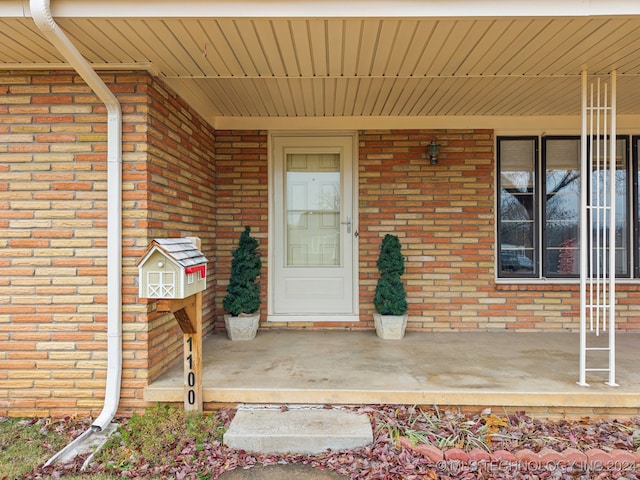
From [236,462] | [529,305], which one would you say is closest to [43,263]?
[236,462]

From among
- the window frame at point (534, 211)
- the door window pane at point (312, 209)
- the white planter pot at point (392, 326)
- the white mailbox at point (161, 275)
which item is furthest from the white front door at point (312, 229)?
the white mailbox at point (161, 275)

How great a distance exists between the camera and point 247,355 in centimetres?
329

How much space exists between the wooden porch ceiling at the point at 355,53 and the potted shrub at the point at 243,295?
60.9 inches

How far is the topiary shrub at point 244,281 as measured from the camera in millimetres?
3779

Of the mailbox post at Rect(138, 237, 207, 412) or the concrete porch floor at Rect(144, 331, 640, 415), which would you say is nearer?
the mailbox post at Rect(138, 237, 207, 412)

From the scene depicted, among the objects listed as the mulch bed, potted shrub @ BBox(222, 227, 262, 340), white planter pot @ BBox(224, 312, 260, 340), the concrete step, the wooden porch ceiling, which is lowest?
the mulch bed

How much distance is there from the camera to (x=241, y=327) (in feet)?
12.3

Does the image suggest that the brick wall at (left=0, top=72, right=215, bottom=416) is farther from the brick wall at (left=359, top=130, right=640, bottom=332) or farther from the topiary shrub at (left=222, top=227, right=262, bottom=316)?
the brick wall at (left=359, top=130, right=640, bottom=332)

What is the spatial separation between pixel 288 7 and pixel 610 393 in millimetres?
3225

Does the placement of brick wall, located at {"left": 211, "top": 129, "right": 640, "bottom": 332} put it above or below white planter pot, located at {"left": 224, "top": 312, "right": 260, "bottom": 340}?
above

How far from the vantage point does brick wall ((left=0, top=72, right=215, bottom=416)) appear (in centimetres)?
262

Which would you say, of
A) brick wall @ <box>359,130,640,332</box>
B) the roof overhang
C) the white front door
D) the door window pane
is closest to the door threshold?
the white front door

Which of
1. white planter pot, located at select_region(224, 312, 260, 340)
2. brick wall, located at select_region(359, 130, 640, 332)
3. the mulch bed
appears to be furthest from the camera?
brick wall, located at select_region(359, 130, 640, 332)

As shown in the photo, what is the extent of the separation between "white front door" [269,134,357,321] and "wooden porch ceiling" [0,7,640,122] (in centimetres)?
82
